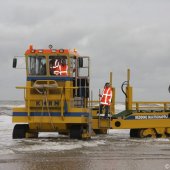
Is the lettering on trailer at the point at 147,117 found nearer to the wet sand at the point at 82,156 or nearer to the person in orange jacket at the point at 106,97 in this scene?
the person in orange jacket at the point at 106,97

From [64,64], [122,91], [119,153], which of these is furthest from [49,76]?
[119,153]

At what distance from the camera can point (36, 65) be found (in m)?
16.7

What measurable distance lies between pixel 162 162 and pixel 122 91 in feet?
28.6

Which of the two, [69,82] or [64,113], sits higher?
[69,82]

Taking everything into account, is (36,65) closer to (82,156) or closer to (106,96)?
(106,96)

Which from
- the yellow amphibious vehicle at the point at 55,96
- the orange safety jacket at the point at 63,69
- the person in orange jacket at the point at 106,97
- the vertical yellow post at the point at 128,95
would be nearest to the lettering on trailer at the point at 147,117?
the person in orange jacket at the point at 106,97

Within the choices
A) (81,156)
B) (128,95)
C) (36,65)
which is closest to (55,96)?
(36,65)

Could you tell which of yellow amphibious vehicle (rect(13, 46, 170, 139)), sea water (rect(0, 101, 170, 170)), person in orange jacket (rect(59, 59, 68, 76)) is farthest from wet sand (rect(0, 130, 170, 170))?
person in orange jacket (rect(59, 59, 68, 76))

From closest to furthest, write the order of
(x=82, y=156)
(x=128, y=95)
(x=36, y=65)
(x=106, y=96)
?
(x=82, y=156) → (x=36, y=65) → (x=106, y=96) → (x=128, y=95)

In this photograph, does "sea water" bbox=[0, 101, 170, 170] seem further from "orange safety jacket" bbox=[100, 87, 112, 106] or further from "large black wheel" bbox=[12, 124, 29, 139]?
"orange safety jacket" bbox=[100, 87, 112, 106]

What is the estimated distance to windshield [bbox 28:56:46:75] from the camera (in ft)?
54.2

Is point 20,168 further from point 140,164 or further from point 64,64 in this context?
point 64,64

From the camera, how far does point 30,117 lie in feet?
53.4

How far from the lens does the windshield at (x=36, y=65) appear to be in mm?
16531
